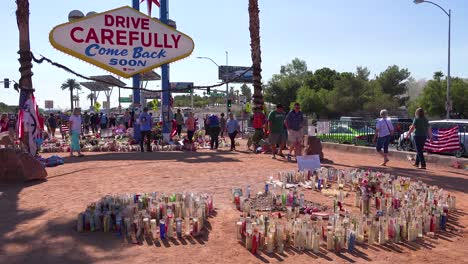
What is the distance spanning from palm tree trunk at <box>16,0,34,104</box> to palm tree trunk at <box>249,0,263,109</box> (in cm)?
789

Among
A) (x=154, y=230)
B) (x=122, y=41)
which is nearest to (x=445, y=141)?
(x=122, y=41)

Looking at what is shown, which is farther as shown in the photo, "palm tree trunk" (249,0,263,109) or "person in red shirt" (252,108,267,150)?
"palm tree trunk" (249,0,263,109)

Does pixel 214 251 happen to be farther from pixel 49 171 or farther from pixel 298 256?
pixel 49 171

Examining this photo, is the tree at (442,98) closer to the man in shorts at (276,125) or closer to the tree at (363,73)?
the tree at (363,73)

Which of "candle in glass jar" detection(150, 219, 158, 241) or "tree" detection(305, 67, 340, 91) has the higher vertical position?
"tree" detection(305, 67, 340, 91)

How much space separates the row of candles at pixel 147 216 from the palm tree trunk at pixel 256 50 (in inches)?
410

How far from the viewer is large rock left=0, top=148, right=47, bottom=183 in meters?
9.10

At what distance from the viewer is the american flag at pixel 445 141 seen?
13523mm

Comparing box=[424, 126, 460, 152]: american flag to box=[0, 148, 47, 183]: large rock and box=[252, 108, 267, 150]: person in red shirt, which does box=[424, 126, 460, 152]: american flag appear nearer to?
box=[252, 108, 267, 150]: person in red shirt

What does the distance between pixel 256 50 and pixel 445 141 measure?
24.0ft

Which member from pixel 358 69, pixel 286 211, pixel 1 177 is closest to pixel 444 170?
pixel 286 211

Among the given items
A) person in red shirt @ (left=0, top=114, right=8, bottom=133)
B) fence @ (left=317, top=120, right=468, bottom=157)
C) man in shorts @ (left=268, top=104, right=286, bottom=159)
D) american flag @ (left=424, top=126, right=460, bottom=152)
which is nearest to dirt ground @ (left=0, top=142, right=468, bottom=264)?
man in shorts @ (left=268, top=104, right=286, bottom=159)

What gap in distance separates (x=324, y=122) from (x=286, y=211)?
46.7 feet

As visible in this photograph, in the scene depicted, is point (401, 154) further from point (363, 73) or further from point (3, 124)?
point (363, 73)
